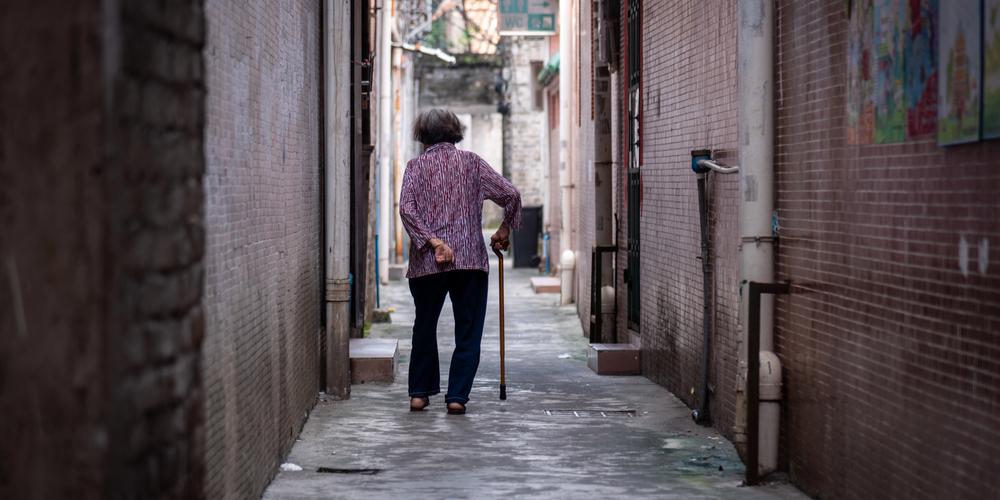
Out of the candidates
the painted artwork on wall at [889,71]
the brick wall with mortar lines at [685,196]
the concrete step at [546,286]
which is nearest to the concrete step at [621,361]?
the brick wall with mortar lines at [685,196]

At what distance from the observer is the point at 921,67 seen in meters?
4.73

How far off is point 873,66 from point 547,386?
4922mm

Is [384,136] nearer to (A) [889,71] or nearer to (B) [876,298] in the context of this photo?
(B) [876,298]

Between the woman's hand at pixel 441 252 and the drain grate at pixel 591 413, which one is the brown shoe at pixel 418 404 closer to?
the drain grate at pixel 591 413

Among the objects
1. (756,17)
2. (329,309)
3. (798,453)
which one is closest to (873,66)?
(756,17)

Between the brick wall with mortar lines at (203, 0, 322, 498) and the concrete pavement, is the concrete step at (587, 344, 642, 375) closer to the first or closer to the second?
the concrete pavement

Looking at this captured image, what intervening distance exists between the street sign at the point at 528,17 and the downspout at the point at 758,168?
1318 cm

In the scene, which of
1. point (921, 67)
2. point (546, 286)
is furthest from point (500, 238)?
point (546, 286)

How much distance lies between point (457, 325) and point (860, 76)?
3.77 metres

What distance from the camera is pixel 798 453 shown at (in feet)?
20.3

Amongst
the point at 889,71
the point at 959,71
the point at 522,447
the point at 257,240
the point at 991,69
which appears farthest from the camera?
the point at 522,447

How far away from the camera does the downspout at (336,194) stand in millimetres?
8680

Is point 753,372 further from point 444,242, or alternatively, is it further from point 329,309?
point 329,309

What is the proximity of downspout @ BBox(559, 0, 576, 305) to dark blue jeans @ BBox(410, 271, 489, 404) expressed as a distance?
8.16 metres
